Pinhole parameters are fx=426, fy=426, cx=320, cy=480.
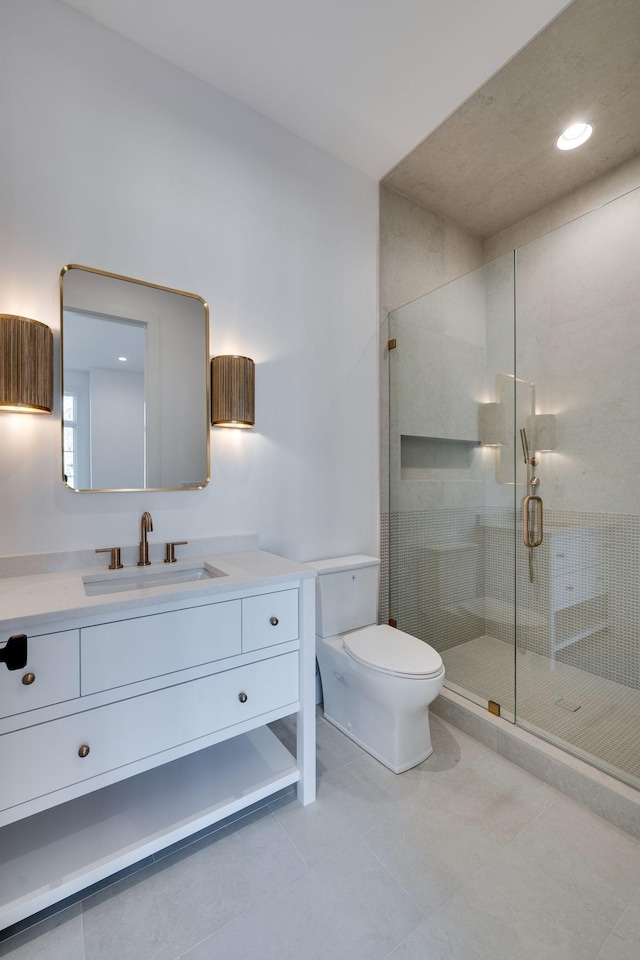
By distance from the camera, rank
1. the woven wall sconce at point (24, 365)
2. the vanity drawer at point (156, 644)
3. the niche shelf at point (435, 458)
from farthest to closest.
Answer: the niche shelf at point (435, 458), the woven wall sconce at point (24, 365), the vanity drawer at point (156, 644)

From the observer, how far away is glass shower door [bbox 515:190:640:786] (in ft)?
6.22

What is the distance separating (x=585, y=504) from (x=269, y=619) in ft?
5.22

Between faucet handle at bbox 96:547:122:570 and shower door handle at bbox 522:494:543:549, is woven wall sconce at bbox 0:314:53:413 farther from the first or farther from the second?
shower door handle at bbox 522:494:543:549

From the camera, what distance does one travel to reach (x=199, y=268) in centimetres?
184

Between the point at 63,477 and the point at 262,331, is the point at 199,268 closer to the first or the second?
the point at 262,331

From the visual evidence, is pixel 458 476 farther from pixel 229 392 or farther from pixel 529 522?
pixel 229 392

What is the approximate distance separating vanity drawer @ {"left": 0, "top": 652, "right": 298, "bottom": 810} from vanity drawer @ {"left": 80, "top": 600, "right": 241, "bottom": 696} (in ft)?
0.22

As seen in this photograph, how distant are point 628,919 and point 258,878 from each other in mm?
1024

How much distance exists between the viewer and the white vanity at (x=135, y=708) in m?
1.08

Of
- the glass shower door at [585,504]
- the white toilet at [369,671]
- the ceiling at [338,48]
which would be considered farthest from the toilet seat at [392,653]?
the ceiling at [338,48]

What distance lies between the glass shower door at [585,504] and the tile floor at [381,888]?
50cm

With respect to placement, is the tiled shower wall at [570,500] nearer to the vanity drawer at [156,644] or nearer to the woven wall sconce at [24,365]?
the vanity drawer at [156,644]

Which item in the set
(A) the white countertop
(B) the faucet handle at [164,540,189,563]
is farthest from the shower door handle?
(B) the faucet handle at [164,540,189,563]

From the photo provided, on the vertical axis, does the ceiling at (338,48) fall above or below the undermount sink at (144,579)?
above
